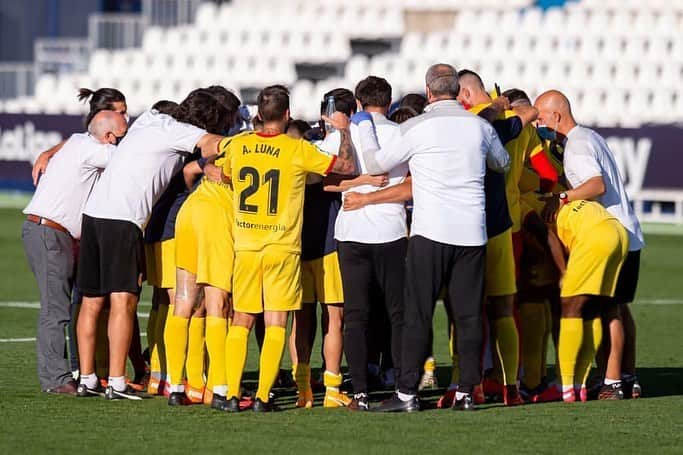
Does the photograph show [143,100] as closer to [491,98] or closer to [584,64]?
[584,64]

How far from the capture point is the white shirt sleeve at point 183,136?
9.20 meters

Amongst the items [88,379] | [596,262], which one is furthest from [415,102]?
[88,379]

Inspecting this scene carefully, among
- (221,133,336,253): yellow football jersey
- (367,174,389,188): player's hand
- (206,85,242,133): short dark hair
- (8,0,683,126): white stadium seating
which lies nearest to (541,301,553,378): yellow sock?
(367,174,389,188): player's hand

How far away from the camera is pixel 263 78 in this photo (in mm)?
33312

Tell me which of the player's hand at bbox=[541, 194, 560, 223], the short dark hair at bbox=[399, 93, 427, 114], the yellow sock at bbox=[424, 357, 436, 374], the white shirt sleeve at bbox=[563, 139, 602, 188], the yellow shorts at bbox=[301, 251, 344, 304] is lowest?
the yellow sock at bbox=[424, 357, 436, 374]

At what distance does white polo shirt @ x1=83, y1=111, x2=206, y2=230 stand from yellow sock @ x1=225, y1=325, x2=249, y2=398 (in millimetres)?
1100

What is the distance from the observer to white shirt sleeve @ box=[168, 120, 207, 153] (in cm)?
920

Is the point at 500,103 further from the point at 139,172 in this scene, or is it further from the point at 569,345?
the point at 139,172

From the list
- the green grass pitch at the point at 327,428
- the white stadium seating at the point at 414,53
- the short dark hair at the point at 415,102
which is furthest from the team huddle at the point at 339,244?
the white stadium seating at the point at 414,53

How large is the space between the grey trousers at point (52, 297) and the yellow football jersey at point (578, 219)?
3398 mm

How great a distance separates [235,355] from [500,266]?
181cm

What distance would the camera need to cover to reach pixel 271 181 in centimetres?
888

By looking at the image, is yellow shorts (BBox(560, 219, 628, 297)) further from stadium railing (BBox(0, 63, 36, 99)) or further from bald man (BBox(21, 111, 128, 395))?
stadium railing (BBox(0, 63, 36, 99))

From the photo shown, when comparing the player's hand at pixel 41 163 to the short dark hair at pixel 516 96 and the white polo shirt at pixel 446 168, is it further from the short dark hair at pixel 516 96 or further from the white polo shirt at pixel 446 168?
the short dark hair at pixel 516 96
